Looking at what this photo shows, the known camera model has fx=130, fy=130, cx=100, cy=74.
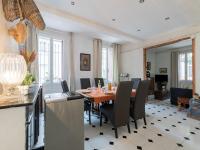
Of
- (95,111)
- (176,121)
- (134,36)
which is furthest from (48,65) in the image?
(176,121)

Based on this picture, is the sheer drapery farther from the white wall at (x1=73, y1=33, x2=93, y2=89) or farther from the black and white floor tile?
the black and white floor tile

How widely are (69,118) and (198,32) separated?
178 inches

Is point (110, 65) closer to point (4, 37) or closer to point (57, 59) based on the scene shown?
point (57, 59)

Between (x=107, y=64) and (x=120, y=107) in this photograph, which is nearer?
(x=120, y=107)

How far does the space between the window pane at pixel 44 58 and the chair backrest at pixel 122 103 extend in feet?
9.97

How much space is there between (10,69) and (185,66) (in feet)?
27.2

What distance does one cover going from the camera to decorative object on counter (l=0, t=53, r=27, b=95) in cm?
129

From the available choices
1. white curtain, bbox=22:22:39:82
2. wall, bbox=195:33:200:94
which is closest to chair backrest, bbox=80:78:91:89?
white curtain, bbox=22:22:39:82

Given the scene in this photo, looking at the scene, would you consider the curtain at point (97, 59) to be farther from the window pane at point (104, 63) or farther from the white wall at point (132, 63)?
the white wall at point (132, 63)

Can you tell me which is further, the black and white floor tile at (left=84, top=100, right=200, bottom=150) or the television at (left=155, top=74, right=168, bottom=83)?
the television at (left=155, top=74, right=168, bottom=83)

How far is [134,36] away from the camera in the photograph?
18.0ft

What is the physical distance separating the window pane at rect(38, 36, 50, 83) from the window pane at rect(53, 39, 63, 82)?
22 cm

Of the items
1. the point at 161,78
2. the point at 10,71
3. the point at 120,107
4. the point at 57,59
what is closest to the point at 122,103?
the point at 120,107

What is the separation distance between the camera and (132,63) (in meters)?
6.39
